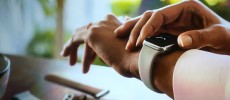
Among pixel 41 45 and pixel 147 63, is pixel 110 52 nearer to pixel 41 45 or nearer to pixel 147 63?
pixel 147 63

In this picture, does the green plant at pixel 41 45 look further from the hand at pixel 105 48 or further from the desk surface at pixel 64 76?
the hand at pixel 105 48

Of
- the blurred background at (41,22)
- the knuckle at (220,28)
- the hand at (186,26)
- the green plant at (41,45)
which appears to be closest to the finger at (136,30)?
the hand at (186,26)

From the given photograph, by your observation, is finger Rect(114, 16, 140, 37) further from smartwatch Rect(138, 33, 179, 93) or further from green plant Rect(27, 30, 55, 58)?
green plant Rect(27, 30, 55, 58)

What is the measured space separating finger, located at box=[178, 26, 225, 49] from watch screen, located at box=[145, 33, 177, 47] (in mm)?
16

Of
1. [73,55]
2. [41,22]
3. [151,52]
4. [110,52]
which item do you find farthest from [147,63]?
[41,22]

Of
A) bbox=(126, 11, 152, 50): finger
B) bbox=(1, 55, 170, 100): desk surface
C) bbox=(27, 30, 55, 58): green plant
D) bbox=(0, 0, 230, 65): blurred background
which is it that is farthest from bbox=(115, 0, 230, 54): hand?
bbox=(27, 30, 55, 58): green plant

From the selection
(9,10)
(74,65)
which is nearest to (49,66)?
(74,65)

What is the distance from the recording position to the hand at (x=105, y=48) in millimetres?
542

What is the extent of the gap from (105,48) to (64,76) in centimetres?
15

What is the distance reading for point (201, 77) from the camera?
0.39 m

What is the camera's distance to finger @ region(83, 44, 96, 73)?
24.8 inches

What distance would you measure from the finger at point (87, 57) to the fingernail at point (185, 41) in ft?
0.73

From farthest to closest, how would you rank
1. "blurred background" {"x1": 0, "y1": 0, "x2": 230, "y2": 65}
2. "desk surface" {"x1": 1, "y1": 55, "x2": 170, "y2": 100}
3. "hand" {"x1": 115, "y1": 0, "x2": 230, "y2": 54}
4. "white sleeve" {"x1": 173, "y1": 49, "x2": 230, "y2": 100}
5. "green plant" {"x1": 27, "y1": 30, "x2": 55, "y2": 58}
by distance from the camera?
"green plant" {"x1": 27, "y1": 30, "x2": 55, "y2": 58} < "blurred background" {"x1": 0, "y1": 0, "x2": 230, "y2": 65} < "desk surface" {"x1": 1, "y1": 55, "x2": 170, "y2": 100} < "hand" {"x1": 115, "y1": 0, "x2": 230, "y2": 54} < "white sleeve" {"x1": 173, "y1": 49, "x2": 230, "y2": 100}

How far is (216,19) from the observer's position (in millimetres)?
546
